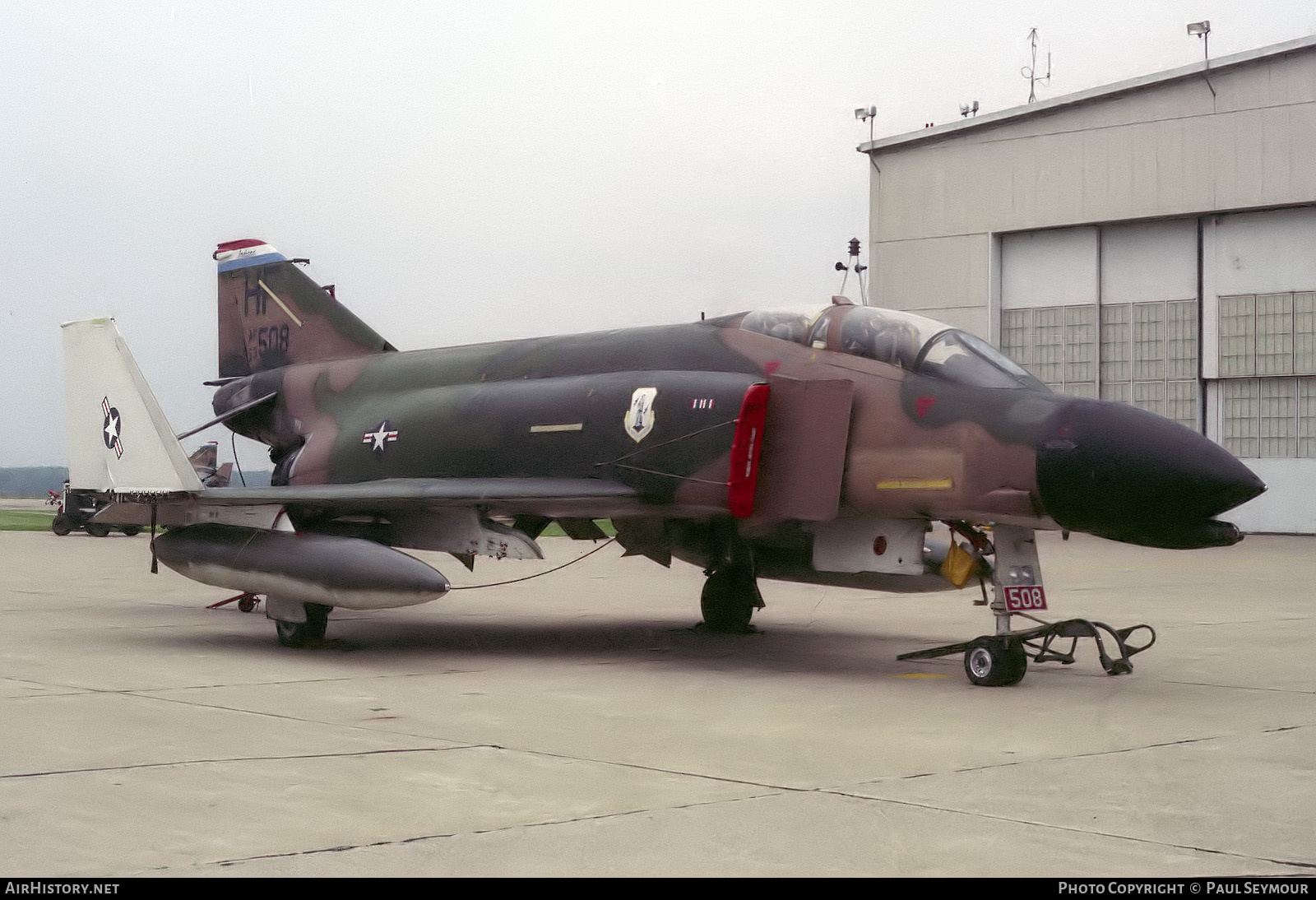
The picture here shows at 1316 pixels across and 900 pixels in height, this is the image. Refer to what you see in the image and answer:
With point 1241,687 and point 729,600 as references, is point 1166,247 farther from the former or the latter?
point 1241,687

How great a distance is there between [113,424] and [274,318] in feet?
10.6

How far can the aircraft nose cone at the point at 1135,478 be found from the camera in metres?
7.64

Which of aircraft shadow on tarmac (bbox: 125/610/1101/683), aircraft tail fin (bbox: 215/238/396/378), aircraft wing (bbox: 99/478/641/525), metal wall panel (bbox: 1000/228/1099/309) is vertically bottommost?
aircraft shadow on tarmac (bbox: 125/610/1101/683)

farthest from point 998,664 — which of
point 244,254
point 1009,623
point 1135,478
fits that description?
point 244,254

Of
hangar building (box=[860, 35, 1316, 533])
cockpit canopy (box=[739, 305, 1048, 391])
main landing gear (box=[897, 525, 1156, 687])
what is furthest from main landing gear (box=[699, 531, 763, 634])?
hangar building (box=[860, 35, 1316, 533])

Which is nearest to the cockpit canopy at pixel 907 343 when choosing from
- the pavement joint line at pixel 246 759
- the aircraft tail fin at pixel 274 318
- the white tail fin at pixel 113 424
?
the pavement joint line at pixel 246 759

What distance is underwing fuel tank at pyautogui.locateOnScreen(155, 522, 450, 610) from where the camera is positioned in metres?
9.60

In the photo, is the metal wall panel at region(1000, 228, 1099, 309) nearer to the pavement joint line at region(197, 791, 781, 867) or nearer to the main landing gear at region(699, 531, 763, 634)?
the main landing gear at region(699, 531, 763, 634)

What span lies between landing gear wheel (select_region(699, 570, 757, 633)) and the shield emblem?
221 centimetres

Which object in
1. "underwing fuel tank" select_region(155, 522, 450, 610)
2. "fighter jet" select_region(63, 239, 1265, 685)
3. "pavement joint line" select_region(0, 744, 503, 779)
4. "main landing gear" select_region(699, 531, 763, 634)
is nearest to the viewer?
"pavement joint line" select_region(0, 744, 503, 779)

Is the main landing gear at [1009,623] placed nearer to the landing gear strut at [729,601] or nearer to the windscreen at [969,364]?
the windscreen at [969,364]

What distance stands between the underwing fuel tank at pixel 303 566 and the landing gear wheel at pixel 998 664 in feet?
11.3

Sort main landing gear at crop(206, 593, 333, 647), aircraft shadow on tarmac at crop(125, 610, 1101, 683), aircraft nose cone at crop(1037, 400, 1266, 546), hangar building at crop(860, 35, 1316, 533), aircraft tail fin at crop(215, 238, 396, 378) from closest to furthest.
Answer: aircraft nose cone at crop(1037, 400, 1266, 546) → aircraft shadow on tarmac at crop(125, 610, 1101, 683) → main landing gear at crop(206, 593, 333, 647) → aircraft tail fin at crop(215, 238, 396, 378) → hangar building at crop(860, 35, 1316, 533)

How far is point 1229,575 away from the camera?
18594 millimetres
